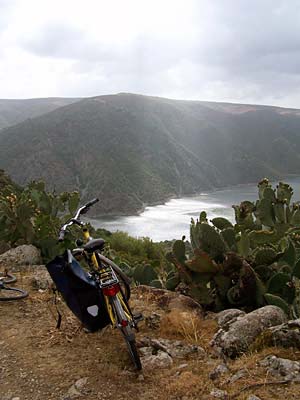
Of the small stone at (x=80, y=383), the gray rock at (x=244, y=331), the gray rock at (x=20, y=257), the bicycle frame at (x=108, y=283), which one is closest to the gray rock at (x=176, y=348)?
the gray rock at (x=244, y=331)

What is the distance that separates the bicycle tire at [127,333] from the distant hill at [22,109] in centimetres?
15753

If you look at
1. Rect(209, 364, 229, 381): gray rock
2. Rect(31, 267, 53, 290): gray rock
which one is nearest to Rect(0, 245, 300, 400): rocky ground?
Rect(209, 364, 229, 381): gray rock

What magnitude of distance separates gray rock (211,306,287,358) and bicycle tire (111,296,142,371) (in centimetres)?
65

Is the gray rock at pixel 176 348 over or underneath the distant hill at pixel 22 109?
underneath

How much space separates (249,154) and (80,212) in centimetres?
11360

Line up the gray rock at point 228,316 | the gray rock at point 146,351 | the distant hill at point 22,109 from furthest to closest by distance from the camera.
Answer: the distant hill at point 22,109
the gray rock at point 228,316
the gray rock at point 146,351

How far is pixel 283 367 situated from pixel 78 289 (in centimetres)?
149

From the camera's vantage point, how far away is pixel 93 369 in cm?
322

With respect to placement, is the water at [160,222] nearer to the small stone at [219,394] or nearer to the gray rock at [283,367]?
the gray rock at [283,367]

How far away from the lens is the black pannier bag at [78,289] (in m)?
3.19

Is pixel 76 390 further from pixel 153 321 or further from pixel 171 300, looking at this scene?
pixel 171 300

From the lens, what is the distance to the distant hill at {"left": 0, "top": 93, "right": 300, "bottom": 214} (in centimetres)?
7475

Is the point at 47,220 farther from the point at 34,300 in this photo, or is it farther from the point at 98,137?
the point at 98,137

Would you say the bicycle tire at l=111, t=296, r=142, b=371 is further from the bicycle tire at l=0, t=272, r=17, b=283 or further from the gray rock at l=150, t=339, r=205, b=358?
the bicycle tire at l=0, t=272, r=17, b=283
